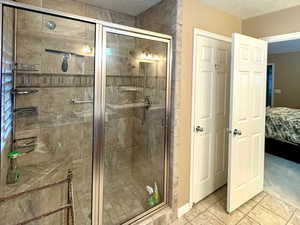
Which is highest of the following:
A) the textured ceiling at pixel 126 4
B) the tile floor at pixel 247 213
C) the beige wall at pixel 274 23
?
the textured ceiling at pixel 126 4

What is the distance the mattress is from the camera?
11.2 feet

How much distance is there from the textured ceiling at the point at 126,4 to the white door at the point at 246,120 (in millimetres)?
1104

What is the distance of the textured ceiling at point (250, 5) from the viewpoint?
2055 mm

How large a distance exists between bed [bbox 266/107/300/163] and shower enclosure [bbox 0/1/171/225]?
114 inches

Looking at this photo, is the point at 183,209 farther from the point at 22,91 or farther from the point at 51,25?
the point at 51,25

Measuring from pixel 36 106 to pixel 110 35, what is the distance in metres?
1.11

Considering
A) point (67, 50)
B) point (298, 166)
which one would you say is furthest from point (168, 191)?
point (298, 166)

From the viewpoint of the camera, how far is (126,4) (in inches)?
88.3

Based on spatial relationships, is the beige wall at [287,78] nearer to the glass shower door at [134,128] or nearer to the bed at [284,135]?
the bed at [284,135]

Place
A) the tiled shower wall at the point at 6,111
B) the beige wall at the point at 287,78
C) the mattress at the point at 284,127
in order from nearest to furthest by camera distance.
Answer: the tiled shower wall at the point at 6,111
the mattress at the point at 284,127
the beige wall at the point at 287,78

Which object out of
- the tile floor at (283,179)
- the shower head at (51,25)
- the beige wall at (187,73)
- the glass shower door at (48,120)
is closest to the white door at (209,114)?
the beige wall at (187,73)

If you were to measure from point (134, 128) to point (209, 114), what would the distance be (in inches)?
39.5

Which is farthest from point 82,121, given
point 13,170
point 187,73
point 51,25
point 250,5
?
point 250,5

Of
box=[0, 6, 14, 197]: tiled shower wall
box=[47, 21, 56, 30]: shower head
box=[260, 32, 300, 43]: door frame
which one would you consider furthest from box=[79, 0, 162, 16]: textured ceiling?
box=[260, 32, 300, 43]: door frame
